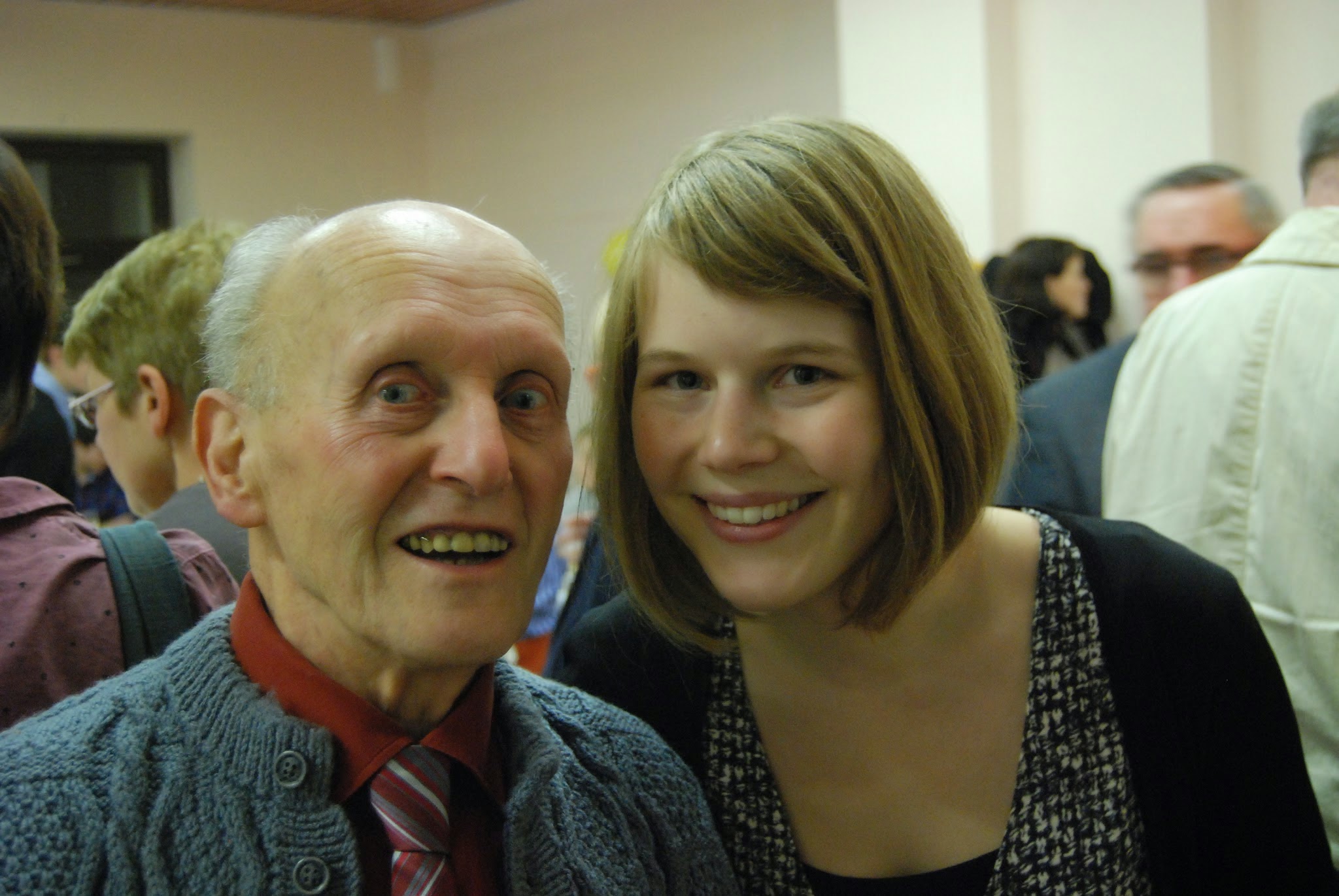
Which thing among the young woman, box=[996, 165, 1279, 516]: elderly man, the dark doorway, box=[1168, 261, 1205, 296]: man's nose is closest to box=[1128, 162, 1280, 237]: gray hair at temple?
box=[996, 165, 1279, 516]: elderly man

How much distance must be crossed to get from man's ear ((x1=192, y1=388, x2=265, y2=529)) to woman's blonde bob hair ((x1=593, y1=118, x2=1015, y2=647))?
46 cm

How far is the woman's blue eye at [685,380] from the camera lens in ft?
4.76

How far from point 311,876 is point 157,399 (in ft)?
4.18

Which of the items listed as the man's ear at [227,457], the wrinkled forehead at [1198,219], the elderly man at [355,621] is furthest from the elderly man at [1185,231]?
the man's ear at [227,457]

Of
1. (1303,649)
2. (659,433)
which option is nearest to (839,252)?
(659,433)

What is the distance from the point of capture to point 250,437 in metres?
1.23

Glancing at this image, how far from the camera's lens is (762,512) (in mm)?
1420

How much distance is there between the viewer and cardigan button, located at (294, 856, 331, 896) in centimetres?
108

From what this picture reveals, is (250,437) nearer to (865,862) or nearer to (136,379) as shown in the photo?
(865,862)

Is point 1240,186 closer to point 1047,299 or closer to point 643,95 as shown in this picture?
point 1047,299

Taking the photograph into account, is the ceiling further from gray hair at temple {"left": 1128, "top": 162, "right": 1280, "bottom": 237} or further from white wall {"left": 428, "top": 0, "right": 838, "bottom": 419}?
gray hair at temple {"left": 1128, "top": 162, "right": 1280, "bottom": 237}

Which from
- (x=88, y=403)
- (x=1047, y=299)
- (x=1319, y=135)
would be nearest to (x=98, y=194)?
(x=1047, y=299)

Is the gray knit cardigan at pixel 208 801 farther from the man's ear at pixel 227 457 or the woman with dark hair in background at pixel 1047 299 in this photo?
the woman with dark hair in background at pixel 1047 299

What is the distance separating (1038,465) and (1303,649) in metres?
0.76
